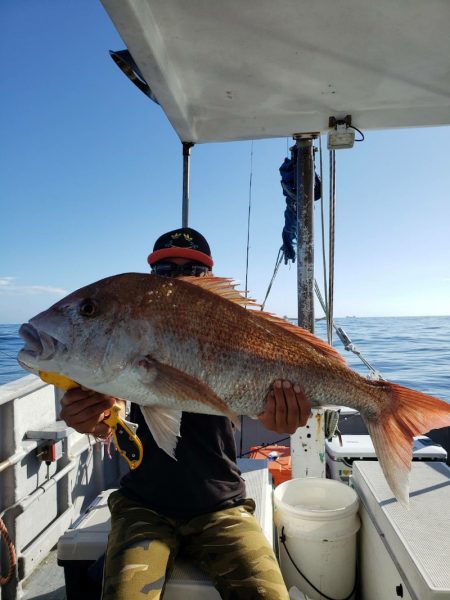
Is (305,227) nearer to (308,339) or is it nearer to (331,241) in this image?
(331,241)

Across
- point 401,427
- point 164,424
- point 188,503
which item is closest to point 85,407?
point 164,424

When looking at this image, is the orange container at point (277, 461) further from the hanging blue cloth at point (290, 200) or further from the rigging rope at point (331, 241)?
the hanging blue cloth at point (290, 200)

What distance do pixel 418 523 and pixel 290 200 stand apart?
9.54 ft

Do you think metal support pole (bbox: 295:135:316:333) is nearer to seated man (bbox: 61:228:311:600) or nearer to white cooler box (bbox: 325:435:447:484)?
white cooler box (bbox: 325:435:447:484)

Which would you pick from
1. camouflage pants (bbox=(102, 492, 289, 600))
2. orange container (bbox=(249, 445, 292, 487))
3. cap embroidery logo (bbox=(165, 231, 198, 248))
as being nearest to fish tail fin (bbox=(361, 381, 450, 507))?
camouflage pants (bbox=(102, 492, 289, 600))

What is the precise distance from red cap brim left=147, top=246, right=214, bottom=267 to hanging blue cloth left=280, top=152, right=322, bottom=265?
1942 mm

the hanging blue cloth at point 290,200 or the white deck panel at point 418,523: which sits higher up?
the hanging blue cloth at point 290,200

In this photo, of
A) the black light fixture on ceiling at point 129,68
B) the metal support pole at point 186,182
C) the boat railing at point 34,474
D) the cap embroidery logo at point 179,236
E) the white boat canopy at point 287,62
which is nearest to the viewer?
the white boat canopy at point 287,62

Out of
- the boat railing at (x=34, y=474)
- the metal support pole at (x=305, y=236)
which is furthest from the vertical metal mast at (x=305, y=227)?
the boat railing at (x=34, y=474)

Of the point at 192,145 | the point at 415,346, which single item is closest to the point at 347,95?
the point at 192,145

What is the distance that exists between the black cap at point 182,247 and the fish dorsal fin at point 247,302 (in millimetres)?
555

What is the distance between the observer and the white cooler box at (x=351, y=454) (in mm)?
3334

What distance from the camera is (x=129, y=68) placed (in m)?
2.80

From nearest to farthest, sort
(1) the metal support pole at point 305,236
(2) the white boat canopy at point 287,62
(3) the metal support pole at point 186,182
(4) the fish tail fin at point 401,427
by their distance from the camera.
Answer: (4) the fish tail fin at point 401,427 < (2) the white boat canopy at point 287,62 < (1) the metal support pole at point 305,236 < (3) the metal support pole at point 186,182
